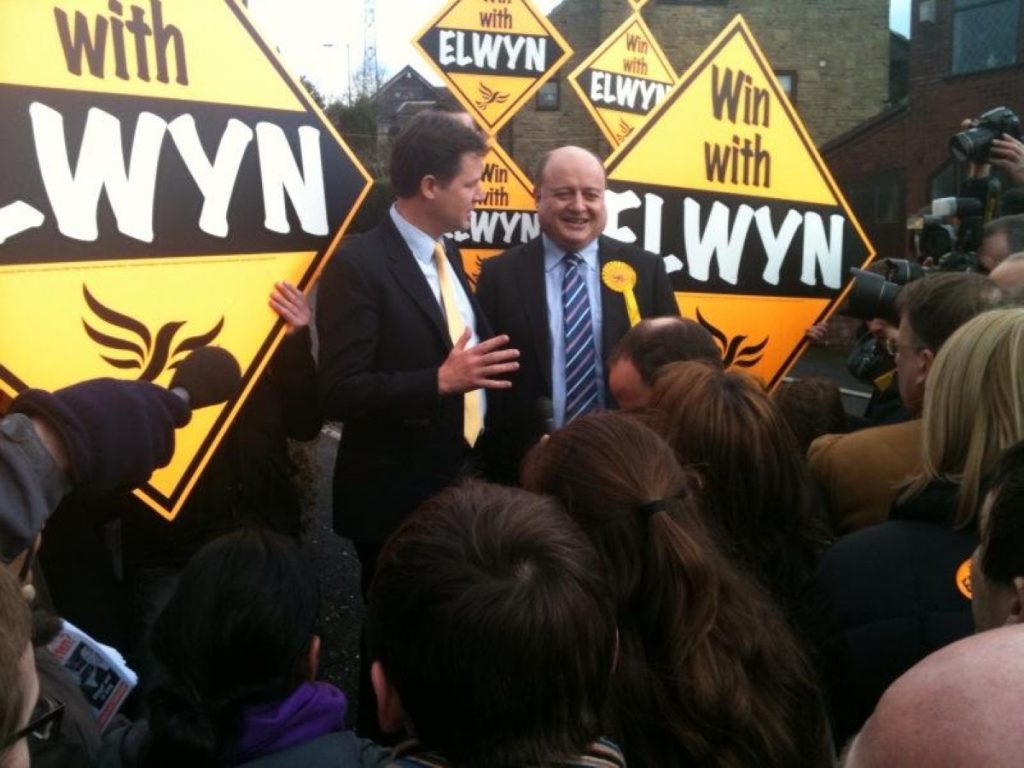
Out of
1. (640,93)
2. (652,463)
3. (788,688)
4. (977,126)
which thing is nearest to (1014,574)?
(788,688)

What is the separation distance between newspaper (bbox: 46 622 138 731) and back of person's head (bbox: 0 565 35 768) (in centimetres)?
42

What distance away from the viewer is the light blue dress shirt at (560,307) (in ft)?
9.52

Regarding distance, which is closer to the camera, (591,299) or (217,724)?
(217,724)

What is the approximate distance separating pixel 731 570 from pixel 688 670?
18 cm

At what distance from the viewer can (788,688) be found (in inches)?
58.5

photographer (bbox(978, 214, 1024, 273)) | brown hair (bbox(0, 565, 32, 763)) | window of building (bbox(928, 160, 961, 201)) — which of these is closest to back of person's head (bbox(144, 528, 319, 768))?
brown hair (bbox(0, 565, 32, 763))

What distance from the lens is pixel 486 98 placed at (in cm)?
731

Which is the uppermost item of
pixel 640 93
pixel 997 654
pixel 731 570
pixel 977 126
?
pixel 640 93

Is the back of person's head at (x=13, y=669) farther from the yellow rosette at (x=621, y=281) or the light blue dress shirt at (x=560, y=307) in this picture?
the yellow rosette at (x=621, y=281)

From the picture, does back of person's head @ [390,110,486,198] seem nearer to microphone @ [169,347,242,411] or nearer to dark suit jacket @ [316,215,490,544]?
dark suit jacket @ [316,215,490,544]

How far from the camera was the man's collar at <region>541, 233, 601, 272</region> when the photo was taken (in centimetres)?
300

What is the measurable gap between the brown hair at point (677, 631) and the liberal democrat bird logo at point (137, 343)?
100 centimetres

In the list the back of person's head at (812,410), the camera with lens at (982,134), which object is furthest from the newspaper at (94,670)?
the camera with lens at (982,134)

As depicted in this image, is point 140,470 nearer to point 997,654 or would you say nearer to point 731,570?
point 731,570
